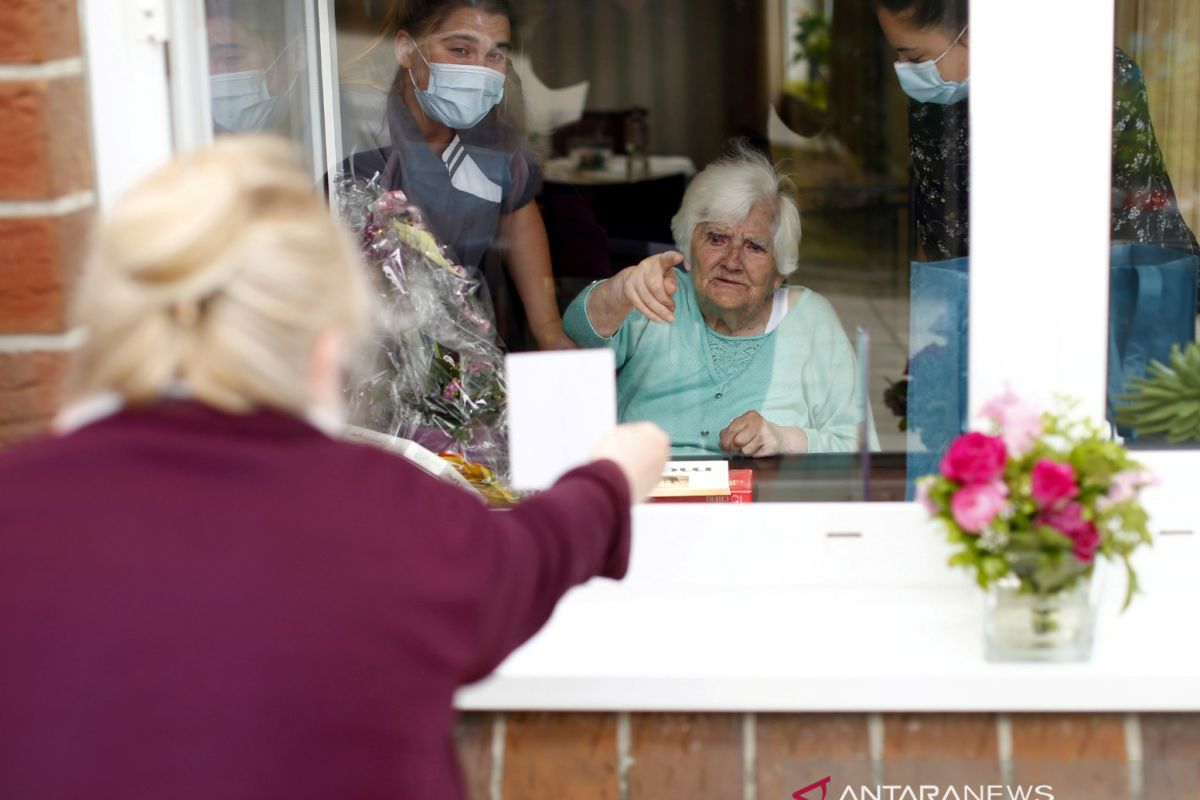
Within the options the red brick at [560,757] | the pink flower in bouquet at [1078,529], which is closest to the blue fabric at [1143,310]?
the pink flower in bouquet at [1078,529]

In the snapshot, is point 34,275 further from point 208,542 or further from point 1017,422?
point 1017,422

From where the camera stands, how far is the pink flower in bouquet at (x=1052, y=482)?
4.80ft

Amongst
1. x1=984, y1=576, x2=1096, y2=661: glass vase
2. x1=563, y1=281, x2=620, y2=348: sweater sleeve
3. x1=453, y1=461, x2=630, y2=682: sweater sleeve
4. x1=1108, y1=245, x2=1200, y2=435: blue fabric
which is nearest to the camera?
x1=453, y1=461, x2=630, y2=682: sweater sleeve

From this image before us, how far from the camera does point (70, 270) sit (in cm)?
153

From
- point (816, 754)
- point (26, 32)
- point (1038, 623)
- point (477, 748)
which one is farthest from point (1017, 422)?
point (26, 32)

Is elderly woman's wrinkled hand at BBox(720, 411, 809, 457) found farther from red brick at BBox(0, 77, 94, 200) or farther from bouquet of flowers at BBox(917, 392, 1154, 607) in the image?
red brick at BBox(0, 77, 94, 200)

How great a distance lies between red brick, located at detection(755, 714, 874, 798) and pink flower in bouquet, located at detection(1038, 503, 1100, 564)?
12.0 inches

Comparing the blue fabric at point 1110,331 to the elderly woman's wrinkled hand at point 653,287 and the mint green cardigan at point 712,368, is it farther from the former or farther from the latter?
the elderly woman's wrinkled hand at point 653,287

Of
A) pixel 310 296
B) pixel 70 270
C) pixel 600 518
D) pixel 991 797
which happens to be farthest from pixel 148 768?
pixel 991 797

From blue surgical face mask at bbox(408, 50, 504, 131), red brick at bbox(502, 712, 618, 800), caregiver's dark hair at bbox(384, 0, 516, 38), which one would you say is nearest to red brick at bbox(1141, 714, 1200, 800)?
red brick at bbox(502, 712, 618, 800)

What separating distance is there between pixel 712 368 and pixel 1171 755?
1.25 meters

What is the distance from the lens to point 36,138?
149cm

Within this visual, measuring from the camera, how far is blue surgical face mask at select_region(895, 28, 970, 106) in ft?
6.88

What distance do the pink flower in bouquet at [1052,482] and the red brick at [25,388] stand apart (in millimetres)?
1049
